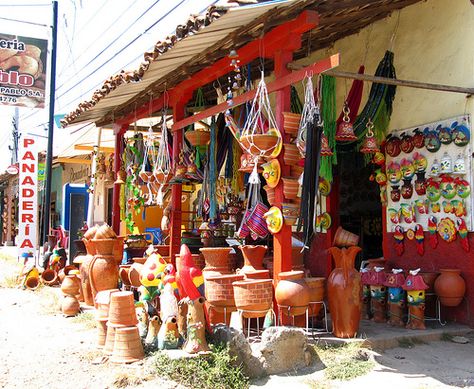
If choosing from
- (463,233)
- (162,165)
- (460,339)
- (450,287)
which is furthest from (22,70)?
(460,339)

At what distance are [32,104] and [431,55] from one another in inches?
348

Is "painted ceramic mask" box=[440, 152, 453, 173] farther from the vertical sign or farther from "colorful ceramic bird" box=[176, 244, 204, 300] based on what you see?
the vertical sign

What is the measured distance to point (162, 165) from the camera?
7.36 m

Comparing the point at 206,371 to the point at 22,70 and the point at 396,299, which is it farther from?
the point at 22,70

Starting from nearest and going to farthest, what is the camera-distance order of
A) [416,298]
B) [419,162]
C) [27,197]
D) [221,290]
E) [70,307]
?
[221,290]
[416,298]
[419,162]
[70,307]
[27,197]

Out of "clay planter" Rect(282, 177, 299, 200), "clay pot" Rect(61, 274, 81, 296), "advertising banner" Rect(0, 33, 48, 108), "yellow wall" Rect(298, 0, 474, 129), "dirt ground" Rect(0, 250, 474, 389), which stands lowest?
"dirt ground" Rect(0, 250, 474, 389)

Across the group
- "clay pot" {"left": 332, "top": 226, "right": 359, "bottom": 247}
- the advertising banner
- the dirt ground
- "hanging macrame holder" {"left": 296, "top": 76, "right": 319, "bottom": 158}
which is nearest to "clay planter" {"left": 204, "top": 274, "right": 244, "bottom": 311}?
the dirt ground

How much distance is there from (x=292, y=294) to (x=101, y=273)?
3.22 metres

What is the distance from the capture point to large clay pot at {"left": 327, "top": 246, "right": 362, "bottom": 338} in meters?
4.72

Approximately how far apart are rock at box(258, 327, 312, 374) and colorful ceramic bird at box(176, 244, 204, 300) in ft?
2.30

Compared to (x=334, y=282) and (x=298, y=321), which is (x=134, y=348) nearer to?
(x=298, y=321)

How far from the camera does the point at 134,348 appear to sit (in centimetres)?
434

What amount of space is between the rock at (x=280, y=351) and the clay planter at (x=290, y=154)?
1553 mm

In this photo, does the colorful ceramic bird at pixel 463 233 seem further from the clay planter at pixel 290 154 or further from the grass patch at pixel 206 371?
the grass patch at pixel 206 371
